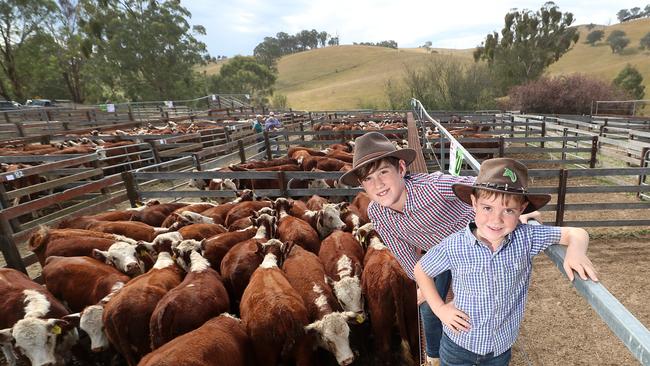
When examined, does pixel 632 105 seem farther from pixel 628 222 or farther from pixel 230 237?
pixel 230 237

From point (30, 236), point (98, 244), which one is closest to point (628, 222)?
point (98, 244)

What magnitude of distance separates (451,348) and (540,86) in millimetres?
30978

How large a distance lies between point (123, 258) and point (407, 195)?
3.69 meters

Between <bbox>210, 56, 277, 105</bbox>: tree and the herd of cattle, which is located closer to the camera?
the herd of cattle

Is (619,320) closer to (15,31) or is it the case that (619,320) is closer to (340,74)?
(15,31)

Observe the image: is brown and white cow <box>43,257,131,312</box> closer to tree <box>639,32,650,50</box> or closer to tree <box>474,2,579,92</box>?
tree <box>474,2,579,92</box>

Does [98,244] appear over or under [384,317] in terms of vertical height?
over

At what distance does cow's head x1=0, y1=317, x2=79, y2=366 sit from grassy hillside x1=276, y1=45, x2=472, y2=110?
4968 cm

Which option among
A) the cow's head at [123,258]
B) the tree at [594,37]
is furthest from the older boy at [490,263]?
the tree at [594,37]

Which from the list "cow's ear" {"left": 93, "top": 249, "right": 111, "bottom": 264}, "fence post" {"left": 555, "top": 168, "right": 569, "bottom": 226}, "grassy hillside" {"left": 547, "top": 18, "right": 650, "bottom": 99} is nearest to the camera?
"cow's ear" {"left": 93, "top": 249, "right": 111, "bottom": 264}

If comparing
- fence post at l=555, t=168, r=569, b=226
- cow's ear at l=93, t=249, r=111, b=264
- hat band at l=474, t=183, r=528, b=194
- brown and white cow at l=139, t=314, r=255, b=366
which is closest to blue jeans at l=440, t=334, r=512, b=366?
hat band at l=474, t=183, r=528, b=194

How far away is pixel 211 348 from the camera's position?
245 centimetres

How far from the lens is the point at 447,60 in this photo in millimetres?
31578

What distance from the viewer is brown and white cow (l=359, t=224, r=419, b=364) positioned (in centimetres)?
314
